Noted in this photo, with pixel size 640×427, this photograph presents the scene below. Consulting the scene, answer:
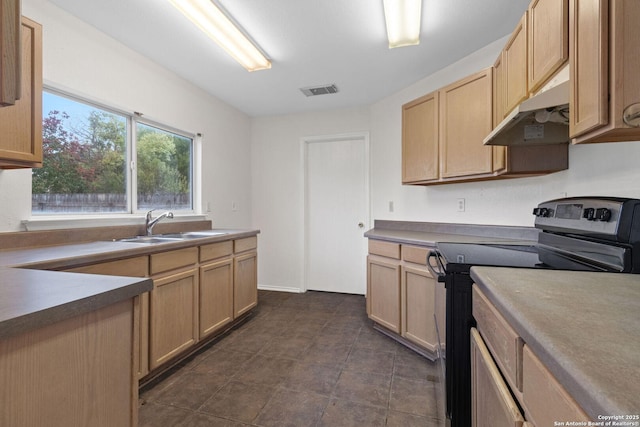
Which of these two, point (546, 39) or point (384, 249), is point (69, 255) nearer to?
point (384, 249)

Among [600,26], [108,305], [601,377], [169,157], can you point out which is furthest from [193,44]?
[601,377]

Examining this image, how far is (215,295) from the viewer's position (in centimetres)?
239

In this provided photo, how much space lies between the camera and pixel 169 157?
282 centimetres

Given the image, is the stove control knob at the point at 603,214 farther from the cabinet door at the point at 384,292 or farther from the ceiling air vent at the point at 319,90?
the ceiling air vent at the point at 319,90

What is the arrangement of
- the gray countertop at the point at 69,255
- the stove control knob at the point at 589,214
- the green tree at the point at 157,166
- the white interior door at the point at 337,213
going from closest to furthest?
the stove control knob at the point at 589,214
the gray countertop at the point at 69,255
the green tree at the point at 157,166
the white interior door at the point at 337,213

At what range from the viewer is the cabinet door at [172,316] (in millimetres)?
1796

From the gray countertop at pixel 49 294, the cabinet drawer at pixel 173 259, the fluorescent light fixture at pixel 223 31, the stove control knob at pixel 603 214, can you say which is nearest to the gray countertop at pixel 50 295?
the gray countertop at pixel 49 294

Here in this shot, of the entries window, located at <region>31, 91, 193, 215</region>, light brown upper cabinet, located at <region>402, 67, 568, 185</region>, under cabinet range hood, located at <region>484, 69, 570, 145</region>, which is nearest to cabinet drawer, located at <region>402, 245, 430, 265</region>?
light brown upper cabinet, located at <region>402, 67, 568, 185</region>

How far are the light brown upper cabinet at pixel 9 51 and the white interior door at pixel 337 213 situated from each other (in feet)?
10.3

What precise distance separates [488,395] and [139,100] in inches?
114

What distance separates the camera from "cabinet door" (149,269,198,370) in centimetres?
180

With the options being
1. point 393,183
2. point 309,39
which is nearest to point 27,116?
point 309,39

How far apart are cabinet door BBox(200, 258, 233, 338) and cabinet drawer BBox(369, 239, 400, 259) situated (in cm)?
130

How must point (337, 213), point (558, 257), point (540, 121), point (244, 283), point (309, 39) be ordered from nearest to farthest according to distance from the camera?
point (558, 257) → point (540, 121) → point (309, 39) → point (244, 283) → point (337, 213)
